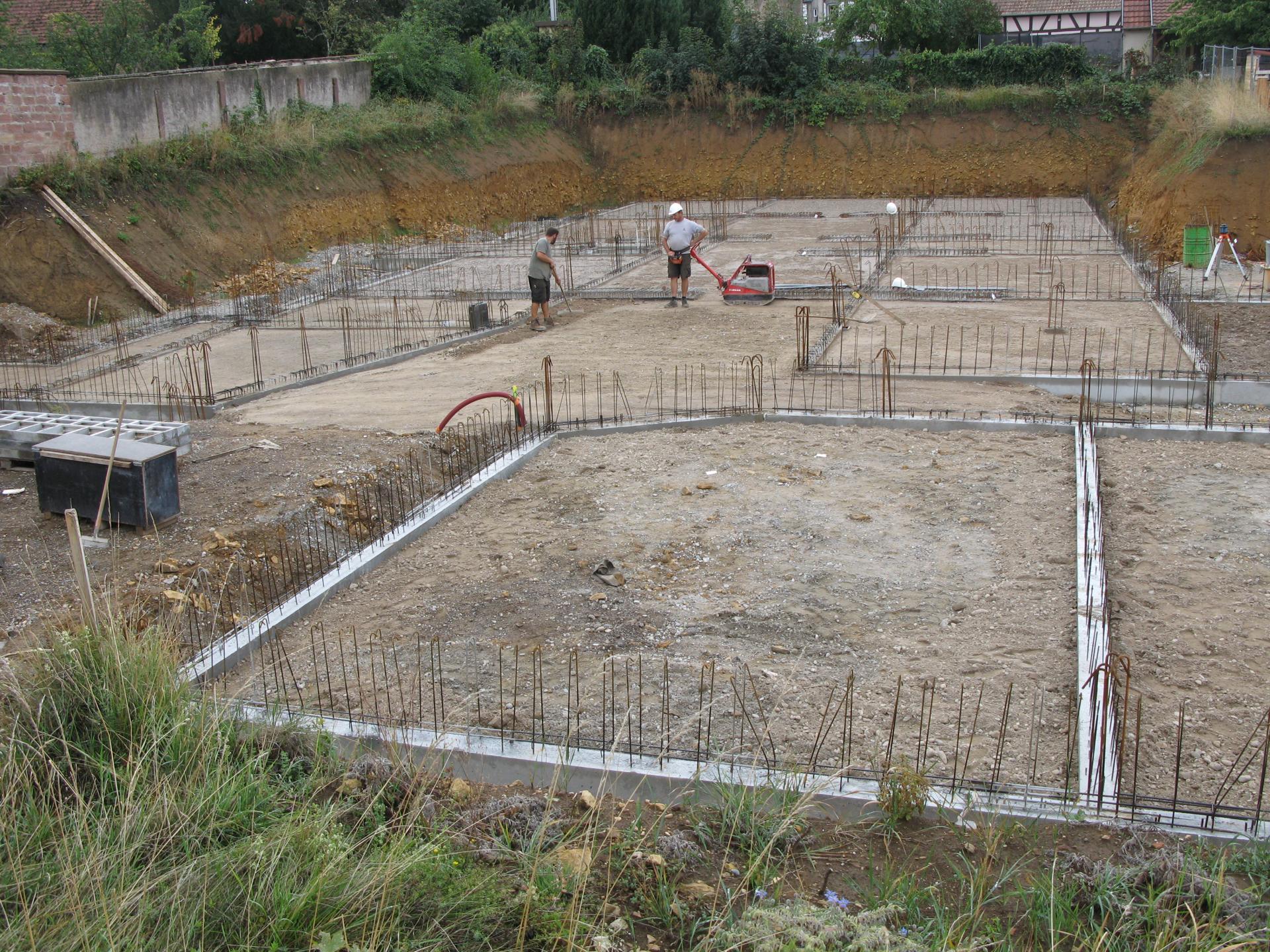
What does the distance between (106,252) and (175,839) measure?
15.5 m

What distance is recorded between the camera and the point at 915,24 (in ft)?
113

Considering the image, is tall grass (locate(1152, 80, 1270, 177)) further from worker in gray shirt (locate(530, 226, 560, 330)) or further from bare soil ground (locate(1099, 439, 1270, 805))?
bare soil ground (locate(1099, 439, 1270, 805))

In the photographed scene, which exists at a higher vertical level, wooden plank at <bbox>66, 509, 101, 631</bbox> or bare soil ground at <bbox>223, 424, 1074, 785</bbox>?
wooden plank at <bbox>66, 509, 101, 631</bbox>

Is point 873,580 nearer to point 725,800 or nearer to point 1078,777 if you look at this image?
point 1078,777

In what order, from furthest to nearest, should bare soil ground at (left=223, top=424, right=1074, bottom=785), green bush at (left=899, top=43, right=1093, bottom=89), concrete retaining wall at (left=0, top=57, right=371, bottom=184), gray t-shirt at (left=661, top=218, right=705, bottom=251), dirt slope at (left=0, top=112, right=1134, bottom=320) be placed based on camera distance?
green bush at (left=899, top=43, right=1093, bottom=89)
dirt slope at (left=0, top=112, right=1134, bottom=320)
concrete retaining wall at (left=0, top=57, right=371, bottom=184)
gray t-shirt at (left=661, top=218, right=705, bottom=251)
bare soil ground at (left=223, top=424, right=1074, bottom=785)

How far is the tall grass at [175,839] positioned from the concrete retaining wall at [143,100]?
15.7 meters

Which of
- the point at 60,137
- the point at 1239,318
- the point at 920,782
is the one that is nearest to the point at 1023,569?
the point at 920,782

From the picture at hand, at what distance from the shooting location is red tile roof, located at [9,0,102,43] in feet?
98.0

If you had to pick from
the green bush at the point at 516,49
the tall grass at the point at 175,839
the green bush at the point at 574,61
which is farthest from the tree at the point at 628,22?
the tall grass at the point at 175,839

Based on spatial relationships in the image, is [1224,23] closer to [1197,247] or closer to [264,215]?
[1197,247]

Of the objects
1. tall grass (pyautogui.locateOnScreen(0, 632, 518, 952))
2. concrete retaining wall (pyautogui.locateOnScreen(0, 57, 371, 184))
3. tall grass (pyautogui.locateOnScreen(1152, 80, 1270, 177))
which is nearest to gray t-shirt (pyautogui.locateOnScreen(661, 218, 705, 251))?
tall grass (pyautogui.locateOnScreen(1152, 80, 1270, 177))

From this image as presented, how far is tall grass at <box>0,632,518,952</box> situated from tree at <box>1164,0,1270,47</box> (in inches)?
1221

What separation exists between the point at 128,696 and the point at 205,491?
4.27 meters

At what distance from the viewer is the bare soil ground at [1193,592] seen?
5148mm
